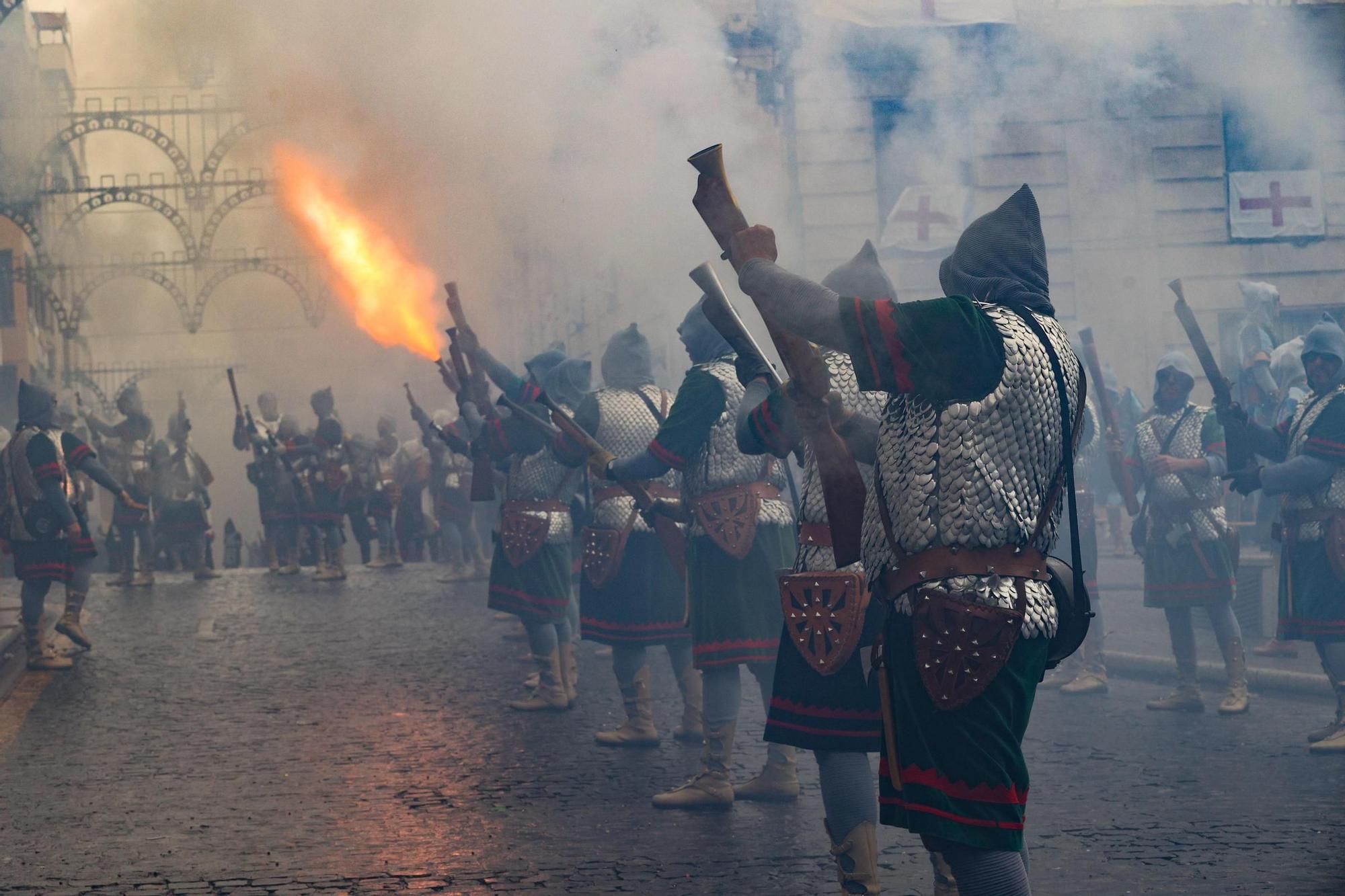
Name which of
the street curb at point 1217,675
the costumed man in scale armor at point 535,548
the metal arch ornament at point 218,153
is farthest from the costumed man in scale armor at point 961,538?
the metal arch ornament at point 218,153

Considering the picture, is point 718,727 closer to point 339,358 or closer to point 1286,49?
point 1286,49

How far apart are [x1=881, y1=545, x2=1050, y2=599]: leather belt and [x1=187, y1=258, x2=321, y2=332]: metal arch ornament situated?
59.8 feet

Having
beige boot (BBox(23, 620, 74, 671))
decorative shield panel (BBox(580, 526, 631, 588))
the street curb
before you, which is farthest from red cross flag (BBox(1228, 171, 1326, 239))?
beige boot (BBox(23, 620, 74, 671))

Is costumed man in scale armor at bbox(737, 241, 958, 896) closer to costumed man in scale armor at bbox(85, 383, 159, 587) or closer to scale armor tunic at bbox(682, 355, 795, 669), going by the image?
scale armor tunic at bbox(682, 355, 795, 669)

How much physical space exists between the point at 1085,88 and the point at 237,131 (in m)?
10.7

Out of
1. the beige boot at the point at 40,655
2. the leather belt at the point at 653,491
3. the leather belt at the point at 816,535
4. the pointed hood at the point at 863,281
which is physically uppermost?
the pointed hood at the point at 863,281

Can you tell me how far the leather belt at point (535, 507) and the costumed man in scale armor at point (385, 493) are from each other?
935cm

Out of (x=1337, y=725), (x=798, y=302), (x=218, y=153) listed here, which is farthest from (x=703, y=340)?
(x=218, y=153)

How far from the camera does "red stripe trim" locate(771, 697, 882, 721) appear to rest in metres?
4.27

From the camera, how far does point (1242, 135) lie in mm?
18781

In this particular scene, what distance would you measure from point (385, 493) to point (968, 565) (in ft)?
50.0

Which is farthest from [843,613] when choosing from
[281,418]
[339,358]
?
[339,358]

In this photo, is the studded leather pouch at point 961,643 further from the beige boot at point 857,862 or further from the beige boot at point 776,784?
the beige boot at point 776,784

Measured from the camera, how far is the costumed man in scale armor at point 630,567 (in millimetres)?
7168
